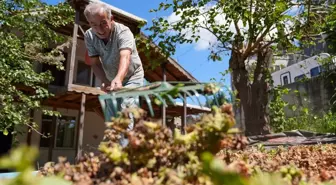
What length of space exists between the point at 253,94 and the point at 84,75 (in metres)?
7.14

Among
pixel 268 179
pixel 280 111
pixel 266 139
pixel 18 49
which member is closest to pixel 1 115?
pixel 18 49

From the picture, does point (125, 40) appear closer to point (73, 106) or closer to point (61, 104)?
point (61, 104)

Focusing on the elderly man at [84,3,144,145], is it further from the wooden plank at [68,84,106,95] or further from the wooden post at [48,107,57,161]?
the wooden post at [48,107,57,161]

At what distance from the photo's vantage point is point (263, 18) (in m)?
7.89

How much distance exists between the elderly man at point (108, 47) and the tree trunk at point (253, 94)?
23.3 ft

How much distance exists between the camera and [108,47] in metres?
2.69

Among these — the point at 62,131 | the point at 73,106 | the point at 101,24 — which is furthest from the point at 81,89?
the point at 101,24

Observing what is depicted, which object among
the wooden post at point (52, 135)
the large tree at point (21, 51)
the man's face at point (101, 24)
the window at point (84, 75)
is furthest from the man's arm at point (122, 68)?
the window at point (84, 75)

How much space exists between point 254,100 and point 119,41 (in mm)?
7471

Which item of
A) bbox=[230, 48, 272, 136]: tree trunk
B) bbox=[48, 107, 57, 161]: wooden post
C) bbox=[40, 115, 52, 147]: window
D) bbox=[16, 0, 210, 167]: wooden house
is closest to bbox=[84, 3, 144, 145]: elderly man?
bbox=[230, 48, 272, 136]: tree trunk

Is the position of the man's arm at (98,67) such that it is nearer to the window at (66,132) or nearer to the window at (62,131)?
the window at (62,131)

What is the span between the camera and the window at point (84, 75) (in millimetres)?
13336

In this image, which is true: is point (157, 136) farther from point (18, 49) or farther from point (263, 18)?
point (263, 18)

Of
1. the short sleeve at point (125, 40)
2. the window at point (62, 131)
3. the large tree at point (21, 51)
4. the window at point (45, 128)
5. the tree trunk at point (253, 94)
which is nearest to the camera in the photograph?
the short sleeve at point (125, 40)
